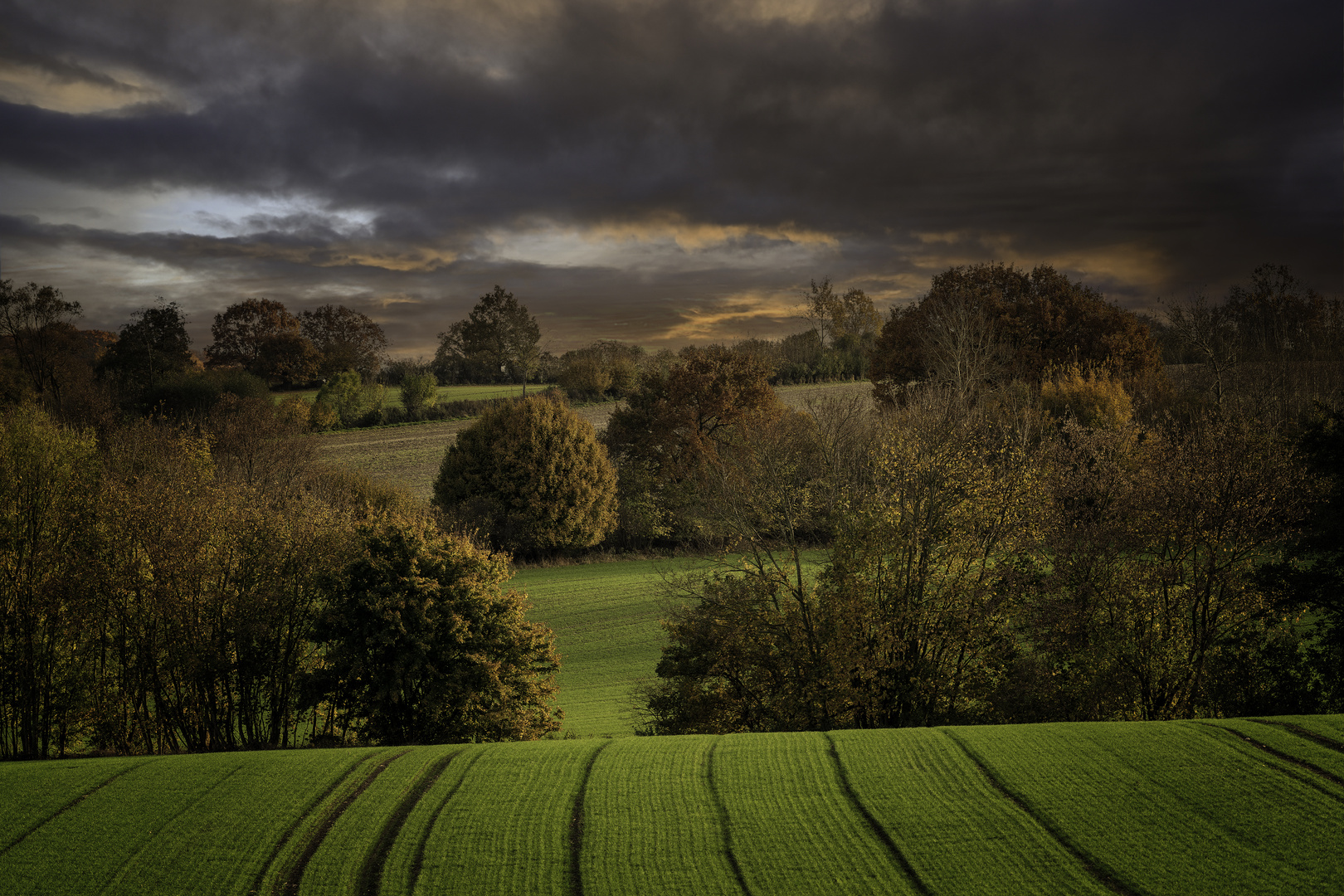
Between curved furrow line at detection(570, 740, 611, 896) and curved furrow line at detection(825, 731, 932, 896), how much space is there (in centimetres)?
359

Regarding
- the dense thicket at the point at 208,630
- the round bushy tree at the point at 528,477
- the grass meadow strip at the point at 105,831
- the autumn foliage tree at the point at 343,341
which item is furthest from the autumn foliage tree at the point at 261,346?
the grass meadow strip at the point at 105,831

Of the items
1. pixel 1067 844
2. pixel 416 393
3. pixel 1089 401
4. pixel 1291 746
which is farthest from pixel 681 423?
pixel 1067 844

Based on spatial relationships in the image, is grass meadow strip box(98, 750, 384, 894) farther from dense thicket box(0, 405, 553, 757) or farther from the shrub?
the shrub

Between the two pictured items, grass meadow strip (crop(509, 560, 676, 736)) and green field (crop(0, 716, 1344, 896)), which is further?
grass meadow strip (crop(509, 560, 676, 736))

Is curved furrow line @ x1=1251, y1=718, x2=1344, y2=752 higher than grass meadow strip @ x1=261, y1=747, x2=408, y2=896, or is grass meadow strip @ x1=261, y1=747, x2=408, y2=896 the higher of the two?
curved furrow line @ x1=1251, y1=718, x2=1344, y2=752

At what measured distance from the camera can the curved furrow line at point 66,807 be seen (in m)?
9.52

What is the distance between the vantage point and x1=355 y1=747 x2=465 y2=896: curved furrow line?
335 inches

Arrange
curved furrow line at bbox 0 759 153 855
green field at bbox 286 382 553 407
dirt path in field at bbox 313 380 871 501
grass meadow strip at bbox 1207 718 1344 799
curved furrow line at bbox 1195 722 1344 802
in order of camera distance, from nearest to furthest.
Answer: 1. curved furrow line at bbox 1195 722 1344 802
2. curved furrow line at bbox 0 759 153 855
3. grass meadow strip at bbox 1207 718 1344 799
4. dirt path in field at bbox 313 380 871 501
5. green field at bbox 286 382 553 407

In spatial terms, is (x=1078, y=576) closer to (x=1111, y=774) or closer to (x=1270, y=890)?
(x=1111, y=774)

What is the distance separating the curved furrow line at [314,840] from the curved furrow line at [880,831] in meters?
6.81

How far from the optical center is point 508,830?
31.0ft

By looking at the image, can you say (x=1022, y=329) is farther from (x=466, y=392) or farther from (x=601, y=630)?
(x=466, y=392)

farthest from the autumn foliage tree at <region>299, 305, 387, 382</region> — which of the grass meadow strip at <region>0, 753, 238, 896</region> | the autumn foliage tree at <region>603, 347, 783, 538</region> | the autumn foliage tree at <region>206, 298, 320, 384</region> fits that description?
the grass meadow strip at <region>0, 753, 238, 896</region>

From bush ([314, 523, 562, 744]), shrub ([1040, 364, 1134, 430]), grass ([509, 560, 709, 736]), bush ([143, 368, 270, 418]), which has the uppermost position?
bush ([143, 368, 270, 418])
